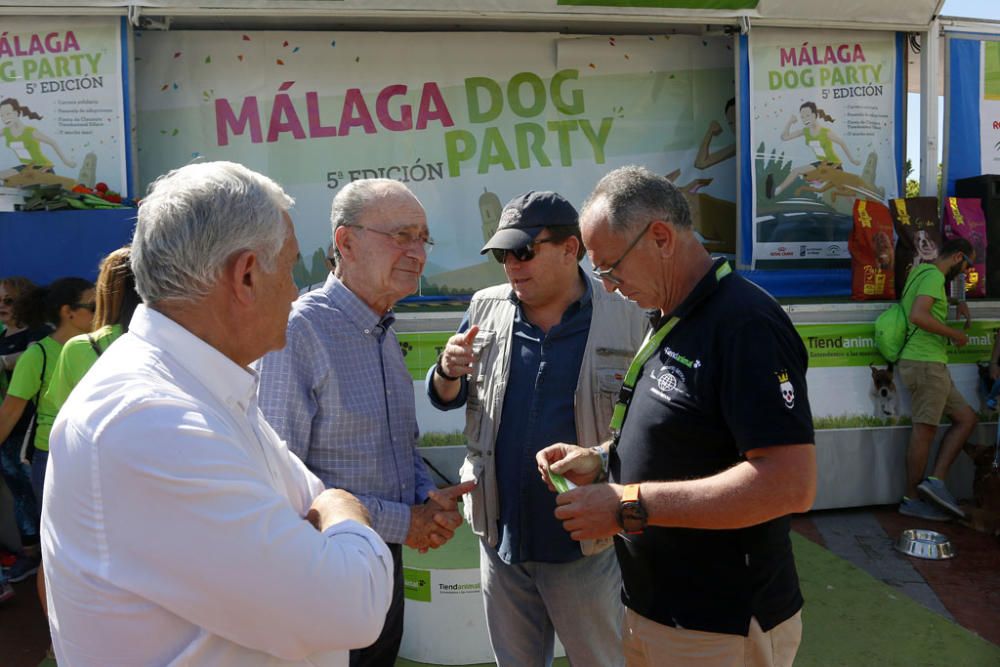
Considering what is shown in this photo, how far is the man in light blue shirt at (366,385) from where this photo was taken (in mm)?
2150

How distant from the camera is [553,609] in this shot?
97.5 inches

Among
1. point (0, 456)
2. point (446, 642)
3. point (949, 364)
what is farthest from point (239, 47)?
point (949, 364)

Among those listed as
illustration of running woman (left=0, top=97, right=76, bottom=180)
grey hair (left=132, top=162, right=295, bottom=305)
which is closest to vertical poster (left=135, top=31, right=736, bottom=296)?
illustration of running woman (left=0, top=97, right=76, bottom=180)

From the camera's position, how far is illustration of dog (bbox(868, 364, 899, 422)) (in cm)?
589

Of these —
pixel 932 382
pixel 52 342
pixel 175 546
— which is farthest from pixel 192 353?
pixel 932 382

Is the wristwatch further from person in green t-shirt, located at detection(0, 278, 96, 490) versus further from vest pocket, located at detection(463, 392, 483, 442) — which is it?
person in green t-shirt, located at detection(0, 278, 96, 490)

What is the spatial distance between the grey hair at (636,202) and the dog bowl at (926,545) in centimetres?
420

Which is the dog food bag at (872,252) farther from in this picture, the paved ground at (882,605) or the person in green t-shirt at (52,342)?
the person in green t-shirt at (52,342)

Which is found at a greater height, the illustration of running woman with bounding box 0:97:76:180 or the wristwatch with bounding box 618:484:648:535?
the illustration of running woman with bounding box 0:97:76:180

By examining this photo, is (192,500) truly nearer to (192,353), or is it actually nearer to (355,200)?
(192,353)

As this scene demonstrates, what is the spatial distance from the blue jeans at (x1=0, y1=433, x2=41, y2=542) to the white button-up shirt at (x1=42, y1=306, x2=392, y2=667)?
14.2 ft

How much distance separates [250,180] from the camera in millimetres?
1226

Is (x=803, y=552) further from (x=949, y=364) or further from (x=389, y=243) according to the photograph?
(x=389, y=243)

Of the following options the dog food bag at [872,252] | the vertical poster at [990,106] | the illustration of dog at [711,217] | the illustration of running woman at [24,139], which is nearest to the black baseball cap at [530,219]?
the illustration of dog at [711,217]
